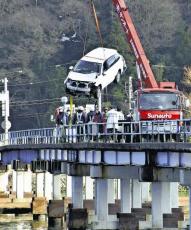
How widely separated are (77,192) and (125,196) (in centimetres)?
377

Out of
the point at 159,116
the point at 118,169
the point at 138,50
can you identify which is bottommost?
the point at 118,169

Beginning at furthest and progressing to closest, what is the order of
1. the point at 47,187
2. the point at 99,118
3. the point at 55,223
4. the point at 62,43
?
the point at 62,43 < the point at 47,187 < the point at 55,223 < the point at 99,118

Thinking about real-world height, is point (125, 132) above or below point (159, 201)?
above

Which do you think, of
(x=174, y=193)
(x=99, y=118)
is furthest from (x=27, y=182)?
(x=99, y=118)

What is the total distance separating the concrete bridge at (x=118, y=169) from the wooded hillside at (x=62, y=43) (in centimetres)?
7681

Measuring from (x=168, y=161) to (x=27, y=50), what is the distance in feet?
458

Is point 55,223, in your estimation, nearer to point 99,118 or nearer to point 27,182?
point 99,118

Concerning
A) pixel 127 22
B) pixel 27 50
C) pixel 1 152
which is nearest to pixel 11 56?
pixel 27 50

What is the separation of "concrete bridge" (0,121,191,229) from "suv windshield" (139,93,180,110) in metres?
3.33

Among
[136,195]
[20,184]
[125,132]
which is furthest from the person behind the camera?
[20,184]

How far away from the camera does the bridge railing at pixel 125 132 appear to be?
4391 centimetres

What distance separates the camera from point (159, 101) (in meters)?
56.5

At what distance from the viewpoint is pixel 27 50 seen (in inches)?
7111

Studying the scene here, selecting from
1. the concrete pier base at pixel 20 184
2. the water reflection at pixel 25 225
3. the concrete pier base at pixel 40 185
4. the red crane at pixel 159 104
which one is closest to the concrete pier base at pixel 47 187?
the concrete pier base at pixel 40 185
